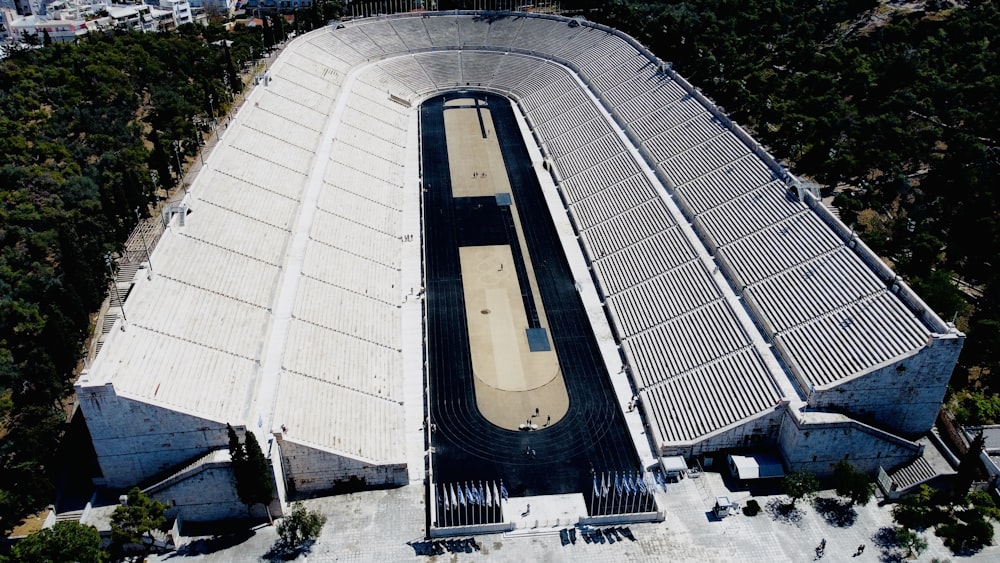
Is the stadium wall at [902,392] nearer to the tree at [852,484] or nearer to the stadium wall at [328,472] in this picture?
the tree at [852,484]

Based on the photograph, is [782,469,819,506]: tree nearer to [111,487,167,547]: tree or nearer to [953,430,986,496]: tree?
[953,430,986,496]: tree

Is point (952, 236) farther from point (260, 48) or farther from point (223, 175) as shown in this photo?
point (260, 48)

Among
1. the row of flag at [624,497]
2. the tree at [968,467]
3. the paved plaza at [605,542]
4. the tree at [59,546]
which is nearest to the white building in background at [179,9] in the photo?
the tree at [59,546]

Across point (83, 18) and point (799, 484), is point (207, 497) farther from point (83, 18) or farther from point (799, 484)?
point (83, 18)

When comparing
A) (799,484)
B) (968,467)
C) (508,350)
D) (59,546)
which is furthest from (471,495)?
(968,467)

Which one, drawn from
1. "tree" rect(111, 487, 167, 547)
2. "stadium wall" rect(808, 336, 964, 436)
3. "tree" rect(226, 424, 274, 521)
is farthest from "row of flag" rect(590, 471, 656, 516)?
"tree" rect(111, 487, 167, 547)

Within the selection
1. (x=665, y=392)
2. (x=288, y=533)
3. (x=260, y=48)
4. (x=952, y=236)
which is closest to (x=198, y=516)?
(x=288, y=533)

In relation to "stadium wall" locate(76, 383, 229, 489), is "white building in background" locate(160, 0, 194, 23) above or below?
above
